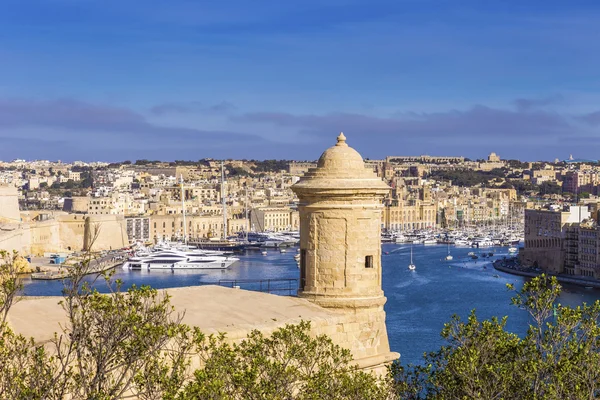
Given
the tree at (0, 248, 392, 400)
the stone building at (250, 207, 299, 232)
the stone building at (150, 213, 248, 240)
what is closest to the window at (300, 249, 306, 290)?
the tree at (0, 248, 392, 400)

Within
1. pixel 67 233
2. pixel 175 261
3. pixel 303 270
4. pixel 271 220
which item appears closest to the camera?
pixel 303 270

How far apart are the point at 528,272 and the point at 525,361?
111 feet

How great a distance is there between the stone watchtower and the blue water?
919 cm

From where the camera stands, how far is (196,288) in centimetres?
550

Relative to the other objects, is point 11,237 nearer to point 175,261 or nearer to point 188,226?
point 175,261

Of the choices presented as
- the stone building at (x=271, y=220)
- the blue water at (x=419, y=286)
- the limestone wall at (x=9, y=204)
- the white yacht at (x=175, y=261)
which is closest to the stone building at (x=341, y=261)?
the blue water at (x=419, y=286)

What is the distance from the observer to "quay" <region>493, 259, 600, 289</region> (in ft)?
110

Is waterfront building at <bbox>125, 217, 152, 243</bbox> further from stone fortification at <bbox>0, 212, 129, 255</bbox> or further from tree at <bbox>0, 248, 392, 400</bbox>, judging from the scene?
tree at <bbox>0, 248, 392, 400</bbox>

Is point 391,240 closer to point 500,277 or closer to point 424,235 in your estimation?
point 424,235

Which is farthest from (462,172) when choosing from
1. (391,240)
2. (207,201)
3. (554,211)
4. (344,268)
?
(344,268)

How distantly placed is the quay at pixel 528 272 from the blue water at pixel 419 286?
515 millimetres

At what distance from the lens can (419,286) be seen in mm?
31531

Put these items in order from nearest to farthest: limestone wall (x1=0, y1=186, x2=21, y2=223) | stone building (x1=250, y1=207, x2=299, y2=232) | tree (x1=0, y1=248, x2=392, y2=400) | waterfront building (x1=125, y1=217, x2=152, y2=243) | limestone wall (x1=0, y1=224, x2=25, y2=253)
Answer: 1. tree (x1=0, y1=248, x2=392, y2=400)
2. limestone wall (x1=0, y1=224, x2=25, y2=253)
3. limestone wall (x1=0, y1=186, x2=21, y2=223)
4. waterfront building (x1=125, y1=217, x2=152, y2=243)
5. stone building (x1=250, y1=207, x2=299, y2=232)

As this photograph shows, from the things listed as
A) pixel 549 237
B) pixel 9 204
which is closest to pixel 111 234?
pixel 9 204
